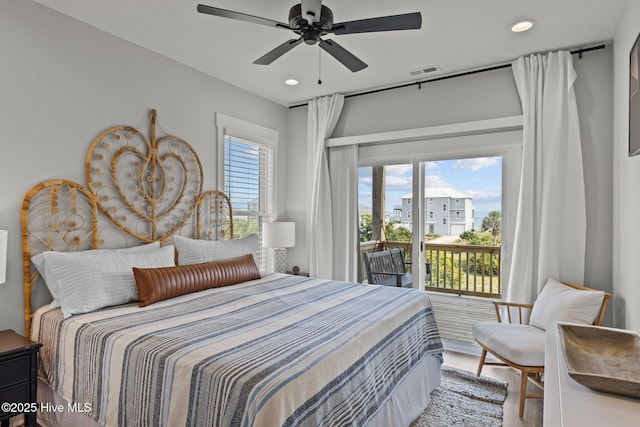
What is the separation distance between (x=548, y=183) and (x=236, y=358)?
2876mm

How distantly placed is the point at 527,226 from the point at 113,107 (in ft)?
11.8

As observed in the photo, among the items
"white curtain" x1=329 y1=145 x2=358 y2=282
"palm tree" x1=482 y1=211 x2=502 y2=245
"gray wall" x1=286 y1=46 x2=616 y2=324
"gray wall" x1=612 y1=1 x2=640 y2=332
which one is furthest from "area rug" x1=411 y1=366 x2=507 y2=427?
"white curtain" x1=329 y1=145 x2=358 y2=282

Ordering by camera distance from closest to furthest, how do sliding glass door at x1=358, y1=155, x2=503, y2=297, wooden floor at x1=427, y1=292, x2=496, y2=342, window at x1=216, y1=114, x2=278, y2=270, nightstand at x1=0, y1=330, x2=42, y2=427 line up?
nightstand at x1=0, y1=330, x2=42, y2=427 → sliding glass door at x1=358, y1=155, x2=503, y2=297 → wooden floor at x1=427, y1=292, x2=496, y2=342 → window at x1=216, y1=114, x2=278, y2=270

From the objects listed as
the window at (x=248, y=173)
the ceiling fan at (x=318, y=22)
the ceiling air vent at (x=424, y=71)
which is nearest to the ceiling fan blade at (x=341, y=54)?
the ceiling fan at (x=318, y=22)

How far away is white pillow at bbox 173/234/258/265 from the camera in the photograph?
2990 millimetres

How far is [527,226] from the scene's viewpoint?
310cm

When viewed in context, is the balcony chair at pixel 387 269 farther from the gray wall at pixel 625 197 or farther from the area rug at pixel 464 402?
the gray wall at pixel 625 197

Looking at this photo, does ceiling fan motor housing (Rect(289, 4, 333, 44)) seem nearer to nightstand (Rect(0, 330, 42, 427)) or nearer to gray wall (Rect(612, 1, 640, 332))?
gray wall (Rect(612, 1, 640, 332))

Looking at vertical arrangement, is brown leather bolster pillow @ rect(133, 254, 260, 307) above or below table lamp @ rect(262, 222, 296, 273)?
below

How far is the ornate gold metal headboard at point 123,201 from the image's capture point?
2414mm

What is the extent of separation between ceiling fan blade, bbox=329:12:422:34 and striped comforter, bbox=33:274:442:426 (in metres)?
1.69

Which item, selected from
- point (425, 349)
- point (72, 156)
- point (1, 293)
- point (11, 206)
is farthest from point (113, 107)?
point (425, 349)

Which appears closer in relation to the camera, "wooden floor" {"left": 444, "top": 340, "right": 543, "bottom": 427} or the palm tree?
"wooden floor" {"left": 444, "top": 340, "right": 543, "bottom": 427}

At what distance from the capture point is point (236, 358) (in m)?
1.46
